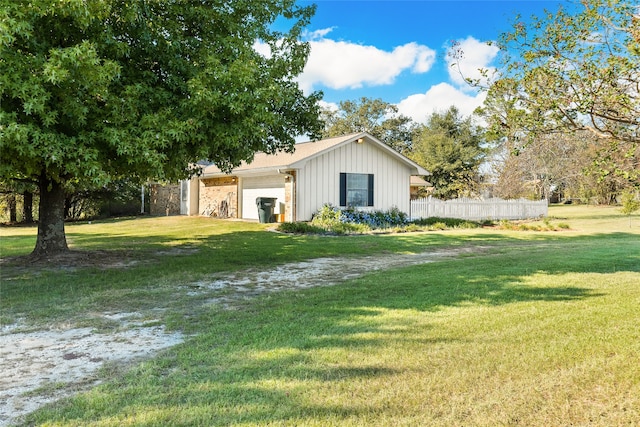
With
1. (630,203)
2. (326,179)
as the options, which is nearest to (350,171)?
(326,179)

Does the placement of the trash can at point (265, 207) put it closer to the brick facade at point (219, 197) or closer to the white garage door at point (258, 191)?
the white garage door at point (258, 191)

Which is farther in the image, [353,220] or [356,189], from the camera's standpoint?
[356,189]

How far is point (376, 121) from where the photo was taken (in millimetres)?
48719

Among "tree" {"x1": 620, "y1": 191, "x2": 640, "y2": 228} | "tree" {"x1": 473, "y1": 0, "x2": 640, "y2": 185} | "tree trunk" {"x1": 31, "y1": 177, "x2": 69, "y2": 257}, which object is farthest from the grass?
"tree" {"x1": 620, "y1": 191, "x2": 640, "y2": 228}

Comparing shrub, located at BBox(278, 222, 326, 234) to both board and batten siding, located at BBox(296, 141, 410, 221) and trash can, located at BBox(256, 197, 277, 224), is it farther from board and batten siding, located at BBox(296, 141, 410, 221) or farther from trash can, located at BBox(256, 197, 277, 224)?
trash can, located at BBox(256, 197, 277, 224)

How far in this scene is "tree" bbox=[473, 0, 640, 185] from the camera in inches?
202

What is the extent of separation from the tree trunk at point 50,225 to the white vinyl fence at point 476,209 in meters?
15.5

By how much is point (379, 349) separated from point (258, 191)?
1820cm

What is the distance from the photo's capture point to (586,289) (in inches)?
249

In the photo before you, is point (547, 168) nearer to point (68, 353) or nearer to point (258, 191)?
point (258, 191)

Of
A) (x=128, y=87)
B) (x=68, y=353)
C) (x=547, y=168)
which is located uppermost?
(x=547, y=168)

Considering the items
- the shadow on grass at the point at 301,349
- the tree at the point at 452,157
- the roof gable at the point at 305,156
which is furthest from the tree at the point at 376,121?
the shadow on grass at the point at 301,349

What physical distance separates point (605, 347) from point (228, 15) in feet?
27.7

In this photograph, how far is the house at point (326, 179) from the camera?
1842cm
